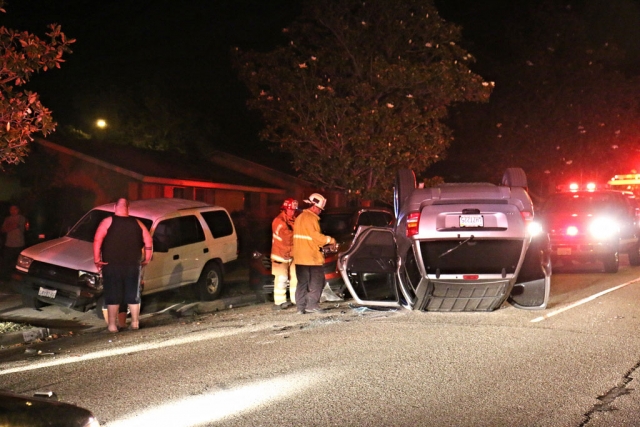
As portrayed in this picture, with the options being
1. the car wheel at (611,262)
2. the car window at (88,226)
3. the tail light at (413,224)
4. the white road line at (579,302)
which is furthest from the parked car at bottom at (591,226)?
the car window at (88,226)

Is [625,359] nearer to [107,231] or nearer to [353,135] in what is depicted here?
[107,231]

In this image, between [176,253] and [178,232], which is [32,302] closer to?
[176,253]

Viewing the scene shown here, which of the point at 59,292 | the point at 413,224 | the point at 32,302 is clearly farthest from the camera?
the point at 32,302

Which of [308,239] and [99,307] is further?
[99,307]

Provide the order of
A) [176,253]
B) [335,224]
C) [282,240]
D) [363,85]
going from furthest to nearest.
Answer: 1. [363,85]
2. [335,224]
3. [176,253]
4. [282,240]

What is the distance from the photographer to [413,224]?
405 inches

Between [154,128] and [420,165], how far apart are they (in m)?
23.0

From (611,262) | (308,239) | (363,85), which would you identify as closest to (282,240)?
(308,239)

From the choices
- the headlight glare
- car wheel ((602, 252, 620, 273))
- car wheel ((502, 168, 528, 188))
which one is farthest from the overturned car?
car wheel ((602, 252, 620, 273))

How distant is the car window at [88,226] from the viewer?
43.5ft

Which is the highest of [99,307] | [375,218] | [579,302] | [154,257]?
[375,218]

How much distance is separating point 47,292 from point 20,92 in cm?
329

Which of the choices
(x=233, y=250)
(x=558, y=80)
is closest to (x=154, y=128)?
(x=558, y=80)

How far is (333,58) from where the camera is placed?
21.6m
